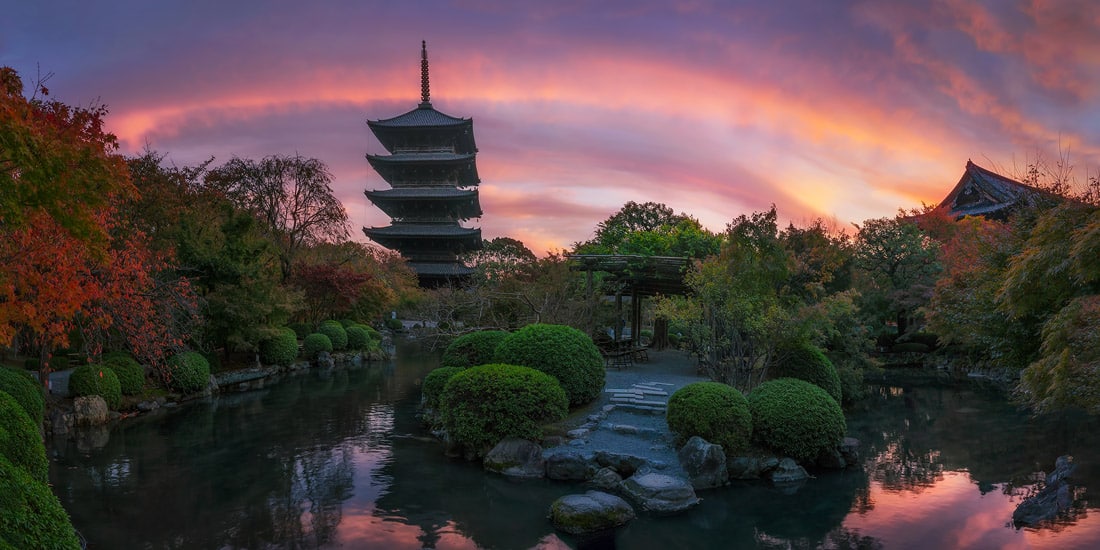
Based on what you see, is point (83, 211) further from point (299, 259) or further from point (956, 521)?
point (299, 259)

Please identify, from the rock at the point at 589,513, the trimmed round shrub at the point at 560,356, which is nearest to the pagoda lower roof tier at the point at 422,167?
the trimmed round shrub at the point at 560,356

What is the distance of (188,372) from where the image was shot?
16.8 meters

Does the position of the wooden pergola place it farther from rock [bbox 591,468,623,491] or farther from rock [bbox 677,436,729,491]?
rock [bbox 591,468,623,491]

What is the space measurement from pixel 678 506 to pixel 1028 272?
4977mm

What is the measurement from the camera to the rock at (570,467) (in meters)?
9.98

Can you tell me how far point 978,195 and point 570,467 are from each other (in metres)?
33.2

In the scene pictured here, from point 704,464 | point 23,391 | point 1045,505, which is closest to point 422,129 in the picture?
point 23,391

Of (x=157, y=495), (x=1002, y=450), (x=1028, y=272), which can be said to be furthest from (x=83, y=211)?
(x=1002, y=450)

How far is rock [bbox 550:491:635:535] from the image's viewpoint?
7922 mm

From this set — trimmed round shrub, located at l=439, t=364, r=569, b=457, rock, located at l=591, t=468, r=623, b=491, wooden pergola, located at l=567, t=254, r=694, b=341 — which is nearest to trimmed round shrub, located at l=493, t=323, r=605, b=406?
trimmed round shrub, located at l=439, t=364, r=569, b=457

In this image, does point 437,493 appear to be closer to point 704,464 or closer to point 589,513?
point 589,513

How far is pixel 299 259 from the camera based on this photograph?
27.3 meters

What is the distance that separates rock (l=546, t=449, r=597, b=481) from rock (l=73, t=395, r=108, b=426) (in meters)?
10.3

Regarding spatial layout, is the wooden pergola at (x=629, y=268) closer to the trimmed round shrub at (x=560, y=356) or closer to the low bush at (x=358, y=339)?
the trimmed round shrub at (x=560, y=356)
